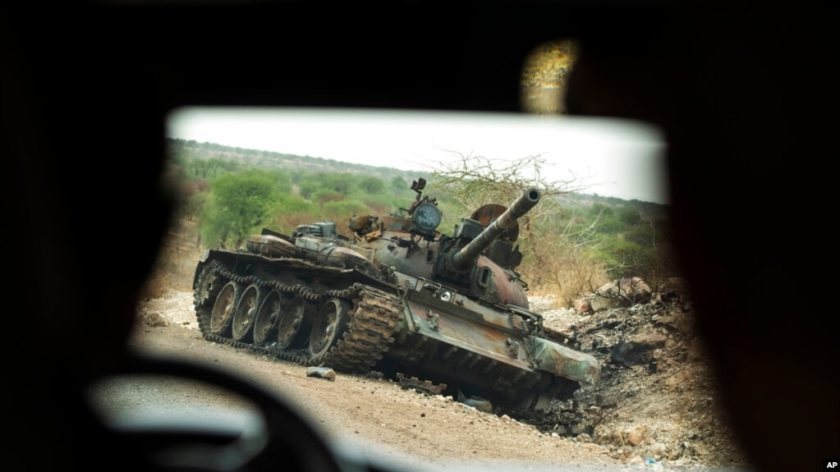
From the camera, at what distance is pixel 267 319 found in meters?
13.1


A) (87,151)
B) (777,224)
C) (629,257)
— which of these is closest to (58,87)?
(87,151)

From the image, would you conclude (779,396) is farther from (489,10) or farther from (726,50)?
(489,10)

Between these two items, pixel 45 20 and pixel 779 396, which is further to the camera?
pixel 779 396

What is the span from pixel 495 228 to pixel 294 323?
282cm

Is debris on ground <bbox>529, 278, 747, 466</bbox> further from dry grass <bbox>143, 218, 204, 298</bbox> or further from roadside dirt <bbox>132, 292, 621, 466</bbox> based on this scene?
dry grass <bbox>143, 218, 204, 298</bbox>

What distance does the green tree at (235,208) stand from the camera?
25.8 metres

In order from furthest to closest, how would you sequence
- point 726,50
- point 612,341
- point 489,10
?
point 612,341 < point 726,50 < point 489,10

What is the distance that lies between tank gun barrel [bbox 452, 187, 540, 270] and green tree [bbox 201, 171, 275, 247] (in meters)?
13.8

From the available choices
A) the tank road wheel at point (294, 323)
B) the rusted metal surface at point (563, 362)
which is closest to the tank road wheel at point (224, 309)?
the tank road wheel at point (294, 323)

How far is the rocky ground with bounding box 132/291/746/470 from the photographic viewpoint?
8.41 meters

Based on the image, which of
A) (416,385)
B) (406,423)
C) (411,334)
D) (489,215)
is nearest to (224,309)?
(416,385)

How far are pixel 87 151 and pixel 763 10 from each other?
8330 millimetres

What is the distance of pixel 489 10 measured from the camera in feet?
26.2

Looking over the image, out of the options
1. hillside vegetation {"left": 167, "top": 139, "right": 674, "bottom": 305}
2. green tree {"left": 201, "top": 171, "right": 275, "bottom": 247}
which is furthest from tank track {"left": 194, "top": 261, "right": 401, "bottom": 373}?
green tree {"left": 201, "top": 171, "right": 275, "bottom": 247}
